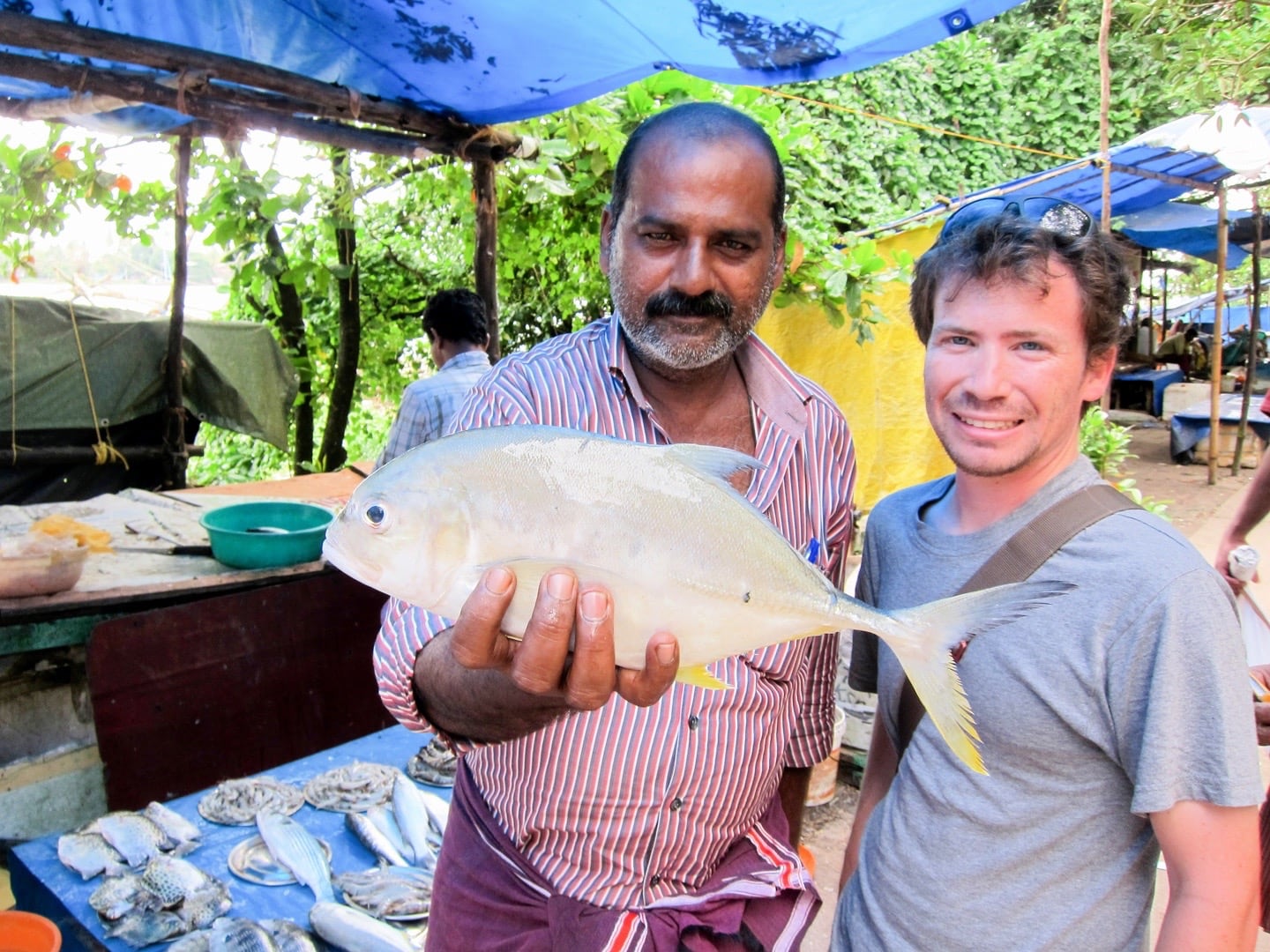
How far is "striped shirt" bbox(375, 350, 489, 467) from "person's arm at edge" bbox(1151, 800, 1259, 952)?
4233 millimetres

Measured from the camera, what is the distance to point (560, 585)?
45.8 inches

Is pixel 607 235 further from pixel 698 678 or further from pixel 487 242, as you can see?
pixel 487 242

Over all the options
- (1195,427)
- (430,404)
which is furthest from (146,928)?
(1195,427)

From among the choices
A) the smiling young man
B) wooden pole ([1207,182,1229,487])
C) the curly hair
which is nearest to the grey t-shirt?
the smiling young man

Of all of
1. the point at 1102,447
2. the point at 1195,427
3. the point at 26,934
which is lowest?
the point at 26,934

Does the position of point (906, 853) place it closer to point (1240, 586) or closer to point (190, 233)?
point (1240, 586)

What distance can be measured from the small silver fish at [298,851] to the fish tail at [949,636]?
204 centimetres

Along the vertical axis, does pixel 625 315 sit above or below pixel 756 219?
below

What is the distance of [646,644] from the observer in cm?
124

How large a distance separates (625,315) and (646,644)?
81 cm

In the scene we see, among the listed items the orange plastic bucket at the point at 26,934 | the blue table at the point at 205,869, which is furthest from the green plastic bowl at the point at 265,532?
the orange plastic bucket at the point at 26,934

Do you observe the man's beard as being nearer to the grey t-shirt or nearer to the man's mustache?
the man's mustache

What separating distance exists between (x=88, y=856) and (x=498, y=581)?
2370 millimetres

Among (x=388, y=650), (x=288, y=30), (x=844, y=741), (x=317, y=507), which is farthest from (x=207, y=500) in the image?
(x=388, y=650)
